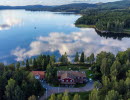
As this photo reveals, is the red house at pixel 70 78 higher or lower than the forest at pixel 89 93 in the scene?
lower

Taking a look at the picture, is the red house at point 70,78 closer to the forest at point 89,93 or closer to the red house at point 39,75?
the forest at point 89,93

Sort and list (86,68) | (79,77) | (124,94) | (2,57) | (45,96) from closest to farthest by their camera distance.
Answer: (124,94) < (45,96) < (79,77) < (86,68) < (2,57)

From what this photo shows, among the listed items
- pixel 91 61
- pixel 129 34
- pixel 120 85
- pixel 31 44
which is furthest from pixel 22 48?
pixel 129 34

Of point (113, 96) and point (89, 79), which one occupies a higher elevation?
point (113, 96)

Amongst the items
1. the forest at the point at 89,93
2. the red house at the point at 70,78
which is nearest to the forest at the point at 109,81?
the forest at the point at 89,93

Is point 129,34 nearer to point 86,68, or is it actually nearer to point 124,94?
point 86,68

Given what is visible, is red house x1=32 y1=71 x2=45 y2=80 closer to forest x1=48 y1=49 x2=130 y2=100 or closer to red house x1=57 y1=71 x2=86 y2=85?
red house x1=57 y1=71 x2=86 y2=85

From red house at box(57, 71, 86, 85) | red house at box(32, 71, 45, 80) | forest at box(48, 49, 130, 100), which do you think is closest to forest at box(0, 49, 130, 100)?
forest at box(48, 49, 130, 100)

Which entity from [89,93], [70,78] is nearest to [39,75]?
[70,78]

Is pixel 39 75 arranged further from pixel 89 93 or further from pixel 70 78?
pixel 89 93

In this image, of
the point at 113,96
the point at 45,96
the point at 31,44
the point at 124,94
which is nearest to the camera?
the point at 113,96

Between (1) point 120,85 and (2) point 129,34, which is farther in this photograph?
(2) point 129,34
